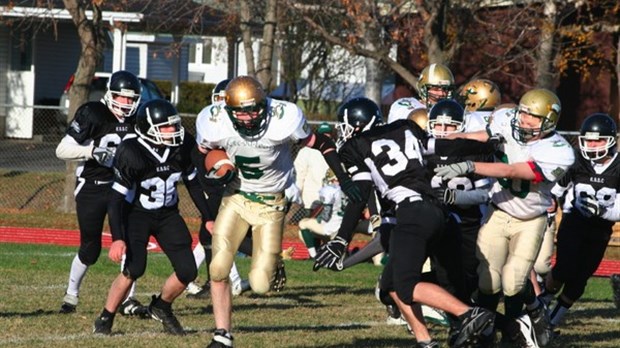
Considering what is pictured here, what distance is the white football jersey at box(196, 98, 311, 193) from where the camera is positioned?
297 inches

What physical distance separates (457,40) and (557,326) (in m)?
9.06

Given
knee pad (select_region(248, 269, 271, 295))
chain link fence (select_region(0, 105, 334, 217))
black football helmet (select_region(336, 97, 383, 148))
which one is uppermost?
black football helmet (select_region(336, 97, 383, 148))

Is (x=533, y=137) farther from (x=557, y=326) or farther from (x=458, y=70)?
(x=458, y=70)

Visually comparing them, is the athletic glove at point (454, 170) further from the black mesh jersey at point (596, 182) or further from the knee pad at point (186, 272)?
the black mesh jersey at point (596, 182)

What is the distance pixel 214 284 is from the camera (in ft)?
23.9

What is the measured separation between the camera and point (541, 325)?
27.5 feet

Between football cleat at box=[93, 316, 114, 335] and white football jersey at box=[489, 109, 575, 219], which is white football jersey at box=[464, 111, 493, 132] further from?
football cleat at box=[93, 316, 114, 335]

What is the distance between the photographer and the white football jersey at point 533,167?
7.54m

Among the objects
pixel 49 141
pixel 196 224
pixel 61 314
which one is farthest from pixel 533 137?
pixel 49 141

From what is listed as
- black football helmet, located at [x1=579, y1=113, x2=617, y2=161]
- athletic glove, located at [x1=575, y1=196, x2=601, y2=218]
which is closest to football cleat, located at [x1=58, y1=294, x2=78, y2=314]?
athletic glove, located at [x1=575, y1=196, x2=601, y2=218]

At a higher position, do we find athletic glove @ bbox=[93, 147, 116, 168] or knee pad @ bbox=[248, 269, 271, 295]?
athletic glove @ bbox=[93, 147, 116, 168]

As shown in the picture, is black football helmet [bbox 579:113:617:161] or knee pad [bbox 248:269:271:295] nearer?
knee pad [bbox 248:269:271:295]

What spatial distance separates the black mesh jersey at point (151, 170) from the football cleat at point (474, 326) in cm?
236

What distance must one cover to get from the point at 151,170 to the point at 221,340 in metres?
1.51
